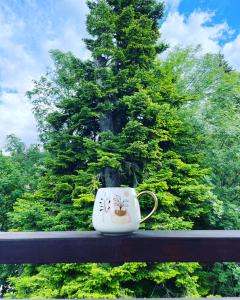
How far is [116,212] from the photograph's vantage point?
455 mm

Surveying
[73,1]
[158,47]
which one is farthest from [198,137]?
[73,1]

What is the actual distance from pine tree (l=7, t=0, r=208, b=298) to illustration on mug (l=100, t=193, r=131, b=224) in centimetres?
280

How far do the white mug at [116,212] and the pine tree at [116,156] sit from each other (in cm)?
279

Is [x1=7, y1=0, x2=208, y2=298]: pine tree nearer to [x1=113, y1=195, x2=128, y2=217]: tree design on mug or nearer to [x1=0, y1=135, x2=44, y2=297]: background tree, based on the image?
[x1=0, y1=135, x2=44, y2=297]: background tree

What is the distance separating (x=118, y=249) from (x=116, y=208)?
0.23 ft

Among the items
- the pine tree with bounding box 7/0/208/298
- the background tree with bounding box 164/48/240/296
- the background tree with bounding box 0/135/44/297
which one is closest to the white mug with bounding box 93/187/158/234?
the pine tree with bounding box 7/0/208/298

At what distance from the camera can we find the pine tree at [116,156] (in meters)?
3.25

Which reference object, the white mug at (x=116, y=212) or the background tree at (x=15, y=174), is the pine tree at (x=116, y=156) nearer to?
the background tree at (x=15, y=174)

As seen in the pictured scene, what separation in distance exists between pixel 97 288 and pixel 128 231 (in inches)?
119

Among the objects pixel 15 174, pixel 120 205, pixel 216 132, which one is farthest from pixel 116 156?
pixel 120 205

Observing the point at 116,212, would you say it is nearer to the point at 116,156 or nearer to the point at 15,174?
the point at 116,156

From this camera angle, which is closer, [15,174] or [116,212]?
[116,212]

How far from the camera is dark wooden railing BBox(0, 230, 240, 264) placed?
0.40m

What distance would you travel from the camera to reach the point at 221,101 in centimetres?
495
